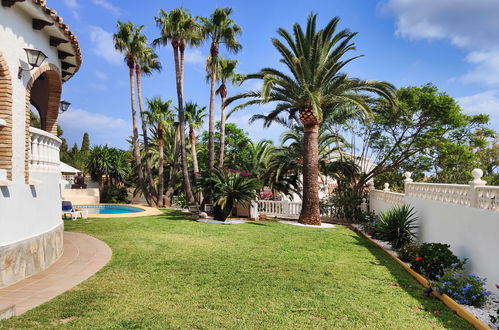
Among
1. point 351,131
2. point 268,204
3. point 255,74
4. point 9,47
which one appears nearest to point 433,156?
point 351,131

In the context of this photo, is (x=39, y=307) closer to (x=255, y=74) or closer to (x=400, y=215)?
(x=400, y=215)

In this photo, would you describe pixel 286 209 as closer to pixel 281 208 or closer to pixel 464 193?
pixel 281 208

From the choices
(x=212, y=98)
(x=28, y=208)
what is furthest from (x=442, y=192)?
(x=212, y=98)

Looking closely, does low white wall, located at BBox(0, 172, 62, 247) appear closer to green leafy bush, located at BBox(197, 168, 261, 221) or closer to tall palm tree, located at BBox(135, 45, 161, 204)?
green leafy bush, located at BBox(197, 168, 261, 221)

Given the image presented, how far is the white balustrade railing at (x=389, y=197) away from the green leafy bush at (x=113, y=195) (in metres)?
21.7

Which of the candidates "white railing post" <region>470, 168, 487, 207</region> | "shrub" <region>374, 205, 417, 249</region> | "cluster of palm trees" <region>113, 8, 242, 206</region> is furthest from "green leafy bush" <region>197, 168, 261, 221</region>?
"white railing post" <region>470, 168, 487, 207</region>

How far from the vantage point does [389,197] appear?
573 inches

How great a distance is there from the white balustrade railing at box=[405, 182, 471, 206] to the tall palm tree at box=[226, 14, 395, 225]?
555 centimetres

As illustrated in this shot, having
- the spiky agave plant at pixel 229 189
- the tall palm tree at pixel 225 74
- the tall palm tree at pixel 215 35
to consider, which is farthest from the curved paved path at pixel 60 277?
the tall palm tree at pixel 225 74

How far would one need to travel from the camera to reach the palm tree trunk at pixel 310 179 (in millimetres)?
16969

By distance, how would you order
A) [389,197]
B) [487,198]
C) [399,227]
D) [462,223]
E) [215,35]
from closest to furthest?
[487,198], [462,223], [399,227], [389,197], [215,35]

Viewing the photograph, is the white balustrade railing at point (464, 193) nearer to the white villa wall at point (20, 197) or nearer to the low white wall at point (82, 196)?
the white villa wall at point (20, 197)

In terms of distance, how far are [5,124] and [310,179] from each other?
13.3m

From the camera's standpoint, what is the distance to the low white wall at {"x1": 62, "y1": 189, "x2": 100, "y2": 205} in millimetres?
27312
